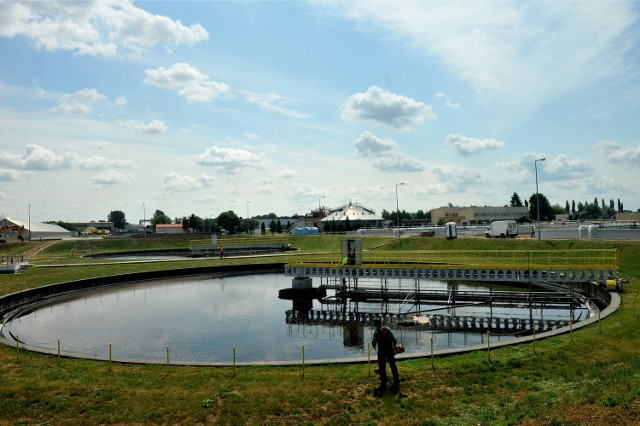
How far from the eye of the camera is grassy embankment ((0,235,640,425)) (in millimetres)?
11938

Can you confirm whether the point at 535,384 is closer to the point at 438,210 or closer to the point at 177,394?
the point at 177,394

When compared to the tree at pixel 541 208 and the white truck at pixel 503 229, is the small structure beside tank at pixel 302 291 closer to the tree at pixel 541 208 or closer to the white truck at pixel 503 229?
the white truck at pixel 503 229

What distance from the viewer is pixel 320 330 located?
27391 mm

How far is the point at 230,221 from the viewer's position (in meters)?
164

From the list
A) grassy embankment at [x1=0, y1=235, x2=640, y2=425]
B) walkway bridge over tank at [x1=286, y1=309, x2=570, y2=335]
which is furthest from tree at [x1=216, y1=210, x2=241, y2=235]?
grassy embankment at [x1=0, y1=235, x2=640, y2=425]

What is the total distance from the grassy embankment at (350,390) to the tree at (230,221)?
14666cm

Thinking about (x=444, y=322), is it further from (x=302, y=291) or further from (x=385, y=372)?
(x=385, y=372)

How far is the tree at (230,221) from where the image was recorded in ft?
539

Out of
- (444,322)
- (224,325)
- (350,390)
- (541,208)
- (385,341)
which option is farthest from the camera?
(541,208)

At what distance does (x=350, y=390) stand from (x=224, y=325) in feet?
51.6

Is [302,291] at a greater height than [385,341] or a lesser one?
lesser

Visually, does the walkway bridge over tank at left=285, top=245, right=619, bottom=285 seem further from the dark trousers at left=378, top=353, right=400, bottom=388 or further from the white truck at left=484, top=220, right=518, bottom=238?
the white truck at left=484, top=220, right=518, bottom=238

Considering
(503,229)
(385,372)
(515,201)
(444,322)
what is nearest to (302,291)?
(444,322)

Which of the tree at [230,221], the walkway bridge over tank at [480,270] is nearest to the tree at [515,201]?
the tree at [230,221]
